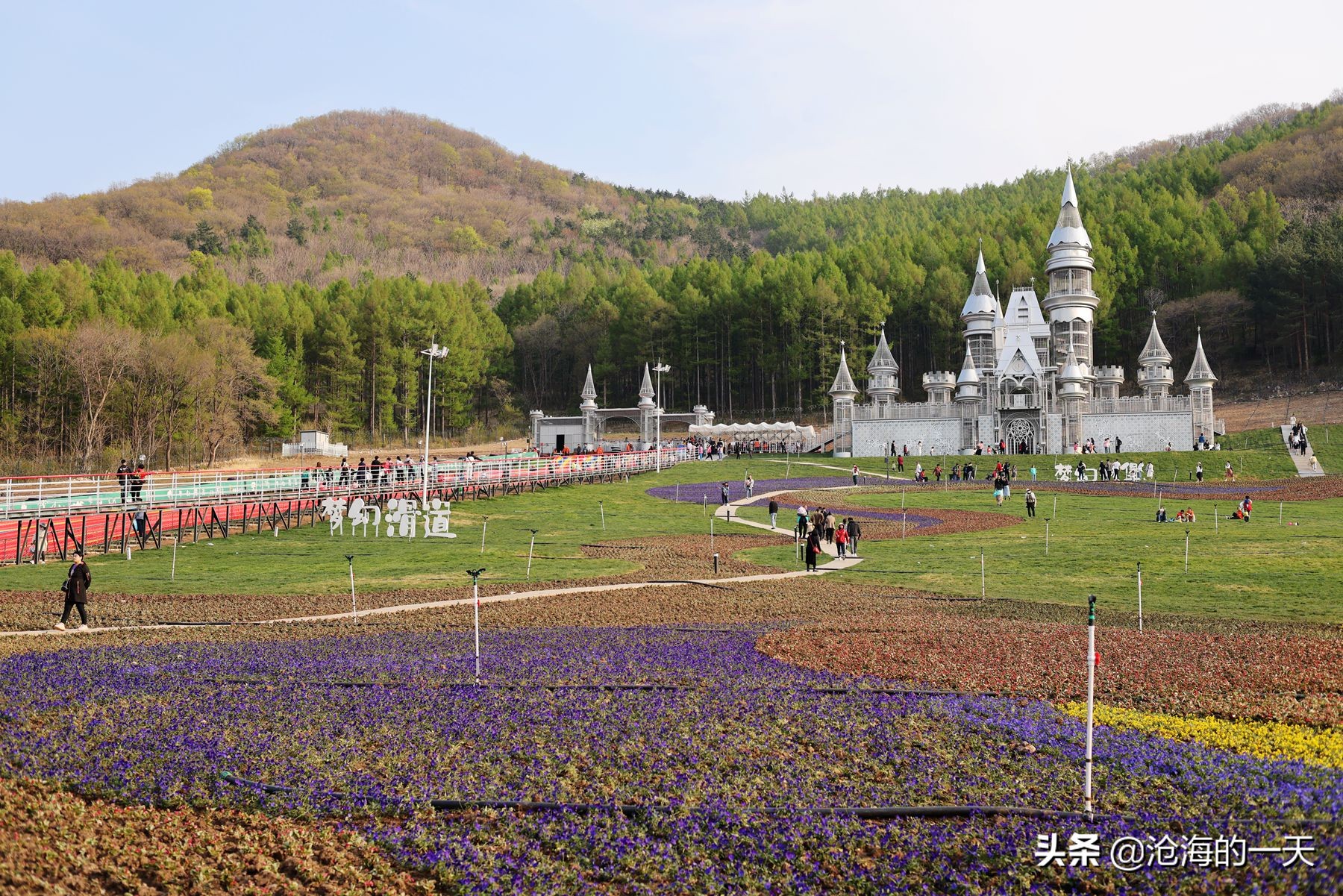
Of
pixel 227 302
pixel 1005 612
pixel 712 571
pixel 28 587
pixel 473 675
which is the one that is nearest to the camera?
pixel 473 675

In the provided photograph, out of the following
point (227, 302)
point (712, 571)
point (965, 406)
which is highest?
point (227, 302)

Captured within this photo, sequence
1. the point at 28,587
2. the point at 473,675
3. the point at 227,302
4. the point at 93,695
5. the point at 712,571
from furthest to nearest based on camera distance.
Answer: the point at 227,302
the point at 712,571
the point at 28,587
the point at 473,675
the point at 93,695

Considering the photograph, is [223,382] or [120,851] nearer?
[120,851]

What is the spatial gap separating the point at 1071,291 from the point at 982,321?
27.5ft

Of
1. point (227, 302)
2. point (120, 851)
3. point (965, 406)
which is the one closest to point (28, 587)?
point (120, 851)

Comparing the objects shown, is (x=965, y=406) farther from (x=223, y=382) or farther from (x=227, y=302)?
(x=227, y=302)

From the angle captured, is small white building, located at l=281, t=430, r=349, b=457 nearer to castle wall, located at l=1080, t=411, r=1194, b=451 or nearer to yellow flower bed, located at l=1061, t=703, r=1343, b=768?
castle wall, located at l=1080, t=411, r=1194, b=451

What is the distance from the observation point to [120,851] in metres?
8.20

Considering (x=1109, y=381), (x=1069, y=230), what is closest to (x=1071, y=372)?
(x=1109, y=381)

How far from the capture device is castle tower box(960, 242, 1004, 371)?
309 ft

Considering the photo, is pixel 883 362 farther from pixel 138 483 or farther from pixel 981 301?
pixel 138 483

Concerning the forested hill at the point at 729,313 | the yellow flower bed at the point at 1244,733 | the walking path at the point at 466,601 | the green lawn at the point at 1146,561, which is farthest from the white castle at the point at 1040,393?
the yellow flower bed at the point at 1244,733

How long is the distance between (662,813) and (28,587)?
76.7ft

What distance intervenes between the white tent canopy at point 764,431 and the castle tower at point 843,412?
18.9 ft
